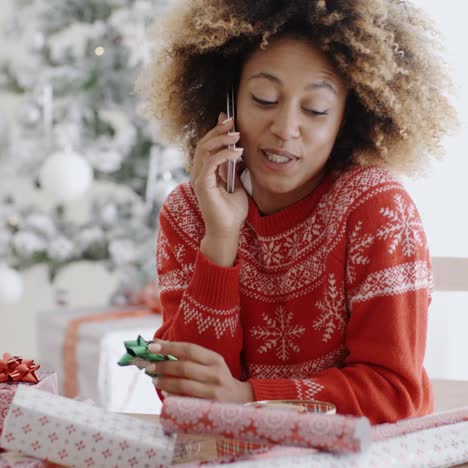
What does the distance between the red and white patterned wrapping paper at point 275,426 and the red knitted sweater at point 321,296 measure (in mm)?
315

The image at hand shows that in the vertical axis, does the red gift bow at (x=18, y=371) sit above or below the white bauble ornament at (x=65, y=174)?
below

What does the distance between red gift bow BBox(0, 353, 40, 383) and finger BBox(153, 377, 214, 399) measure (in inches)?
6.5

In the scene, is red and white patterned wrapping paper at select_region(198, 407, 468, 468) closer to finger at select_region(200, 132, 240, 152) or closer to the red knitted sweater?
the red knitted sweater

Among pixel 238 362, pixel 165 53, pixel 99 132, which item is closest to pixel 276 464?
pixel 238 362

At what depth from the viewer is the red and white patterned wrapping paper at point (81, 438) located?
75 cm

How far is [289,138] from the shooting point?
116 cm

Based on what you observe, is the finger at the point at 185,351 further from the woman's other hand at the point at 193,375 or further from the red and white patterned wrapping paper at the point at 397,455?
the red and white patterned wrapping paper at the point at 397,455

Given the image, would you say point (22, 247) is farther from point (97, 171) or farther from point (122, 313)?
point (122, 313)

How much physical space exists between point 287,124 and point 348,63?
0.14 m

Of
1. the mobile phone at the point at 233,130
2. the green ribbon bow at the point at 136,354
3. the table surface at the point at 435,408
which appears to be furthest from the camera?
the mobile phone at the point at 233,130

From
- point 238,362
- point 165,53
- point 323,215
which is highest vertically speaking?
point 165,53

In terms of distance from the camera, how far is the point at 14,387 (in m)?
0.97

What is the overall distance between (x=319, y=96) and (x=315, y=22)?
0.11 m

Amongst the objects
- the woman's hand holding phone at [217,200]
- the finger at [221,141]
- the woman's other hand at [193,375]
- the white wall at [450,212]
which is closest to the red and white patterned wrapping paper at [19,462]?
the woman's other hand at [193,375]
